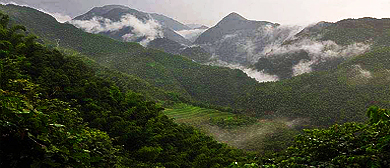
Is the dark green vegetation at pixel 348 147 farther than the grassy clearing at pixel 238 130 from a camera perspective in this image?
No

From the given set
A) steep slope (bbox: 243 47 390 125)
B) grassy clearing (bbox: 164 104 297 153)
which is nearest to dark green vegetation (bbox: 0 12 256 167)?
grassy clearing (bbox: 164 104 297 153)

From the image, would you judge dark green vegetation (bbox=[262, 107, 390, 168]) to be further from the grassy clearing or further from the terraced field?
the terraced field

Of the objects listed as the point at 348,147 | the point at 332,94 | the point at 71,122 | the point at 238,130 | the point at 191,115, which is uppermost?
the point at 332,94

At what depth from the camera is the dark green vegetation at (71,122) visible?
4000 mm

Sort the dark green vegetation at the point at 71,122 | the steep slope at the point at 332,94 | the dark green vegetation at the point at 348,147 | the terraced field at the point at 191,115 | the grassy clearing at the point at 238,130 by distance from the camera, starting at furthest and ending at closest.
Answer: the steep slope at the point at 332,94 → the terraced field at the point at 191,115 → the grassy clearing at the point at 238,130 → the dark green vegetation at the point at 348,147 → the dark green vegetation at the point at 71,122

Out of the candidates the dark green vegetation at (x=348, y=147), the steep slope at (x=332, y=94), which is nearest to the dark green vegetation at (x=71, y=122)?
the dark green vegetation at (x=348, y=147)

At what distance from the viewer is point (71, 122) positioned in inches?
362

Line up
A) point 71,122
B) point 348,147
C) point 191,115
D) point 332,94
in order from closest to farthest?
point 348,147 → point 71,122 → point 191,115 → point 332,94

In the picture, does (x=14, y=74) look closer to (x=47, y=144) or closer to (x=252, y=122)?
(x=47, y=144)

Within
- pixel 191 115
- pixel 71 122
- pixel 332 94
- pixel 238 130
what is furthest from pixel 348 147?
pixel 332 94

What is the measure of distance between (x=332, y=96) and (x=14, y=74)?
494 ft

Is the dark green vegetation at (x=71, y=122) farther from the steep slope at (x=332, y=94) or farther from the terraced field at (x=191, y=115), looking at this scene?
the steep slope at (x=332, y=94)

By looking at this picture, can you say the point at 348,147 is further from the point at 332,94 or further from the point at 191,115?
the point at 332,94

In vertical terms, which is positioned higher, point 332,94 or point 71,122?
point 332,94
